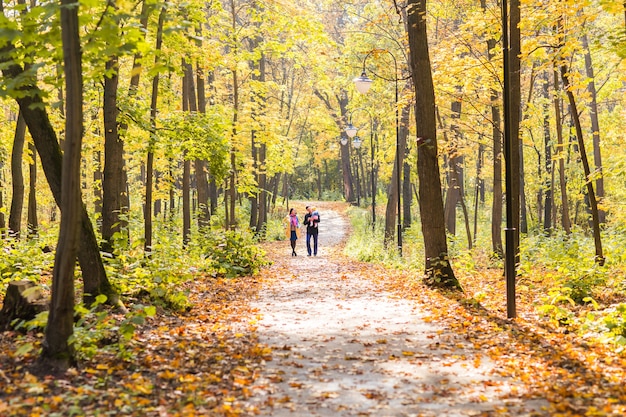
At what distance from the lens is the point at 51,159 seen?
6945 mm

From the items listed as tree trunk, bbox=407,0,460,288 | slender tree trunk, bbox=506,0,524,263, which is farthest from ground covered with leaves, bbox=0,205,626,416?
slender tree trunk, bbox=506,0,524,263

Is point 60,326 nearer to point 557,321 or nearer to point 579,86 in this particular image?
point 557,321

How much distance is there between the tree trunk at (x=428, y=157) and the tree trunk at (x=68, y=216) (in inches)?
308

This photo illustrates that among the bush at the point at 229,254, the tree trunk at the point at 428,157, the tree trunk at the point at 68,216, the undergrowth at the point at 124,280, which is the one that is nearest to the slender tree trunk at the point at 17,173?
the undergrowth at the point at 124,280

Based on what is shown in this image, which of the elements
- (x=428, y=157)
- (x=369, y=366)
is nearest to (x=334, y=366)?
(x=369, y=366)

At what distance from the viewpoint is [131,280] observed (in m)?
9.21

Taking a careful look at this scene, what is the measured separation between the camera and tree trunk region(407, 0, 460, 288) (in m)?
11.7

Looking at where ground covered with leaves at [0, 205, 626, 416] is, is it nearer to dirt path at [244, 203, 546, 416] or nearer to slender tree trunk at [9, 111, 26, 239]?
dirt path at [244, 203, 546, 416]

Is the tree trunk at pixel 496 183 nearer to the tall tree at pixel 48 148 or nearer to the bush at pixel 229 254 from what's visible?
the bush at pixel 229 254

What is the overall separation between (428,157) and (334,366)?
638 cm

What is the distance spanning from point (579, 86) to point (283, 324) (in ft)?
22.3

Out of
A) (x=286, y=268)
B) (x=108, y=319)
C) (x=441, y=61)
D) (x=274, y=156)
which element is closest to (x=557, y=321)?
(x=108, y=319)

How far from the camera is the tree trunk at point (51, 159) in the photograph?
643 cm

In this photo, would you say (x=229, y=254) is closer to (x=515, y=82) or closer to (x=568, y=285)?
(x=515, y=82)
